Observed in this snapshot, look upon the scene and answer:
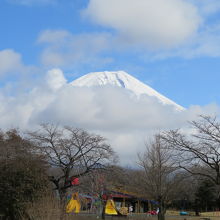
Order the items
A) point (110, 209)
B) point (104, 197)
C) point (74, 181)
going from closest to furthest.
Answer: point (74, 181) → point (104, 197) → point (110, 209)

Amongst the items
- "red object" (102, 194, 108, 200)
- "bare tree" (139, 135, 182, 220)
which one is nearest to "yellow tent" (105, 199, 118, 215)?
"red object" (102, 194, 108, 200)

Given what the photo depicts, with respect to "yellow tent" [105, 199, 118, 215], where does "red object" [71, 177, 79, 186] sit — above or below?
above

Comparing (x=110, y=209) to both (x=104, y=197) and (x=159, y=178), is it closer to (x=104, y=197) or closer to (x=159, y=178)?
(x=104, y=197)

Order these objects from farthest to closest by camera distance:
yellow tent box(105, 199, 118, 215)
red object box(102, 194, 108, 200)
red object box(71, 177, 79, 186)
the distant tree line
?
Result: 1. yellow tent box(105, 199, 118, 215)
2. red object box(102, 194, 108, 200)
3. red object box(71, 177, 79, 186)
4. the distant tree line

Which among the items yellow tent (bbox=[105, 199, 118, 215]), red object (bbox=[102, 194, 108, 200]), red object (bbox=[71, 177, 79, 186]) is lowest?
yellow tent (bbox=[105, 199, 118, 215])

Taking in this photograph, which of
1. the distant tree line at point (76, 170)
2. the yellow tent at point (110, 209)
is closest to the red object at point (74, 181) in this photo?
the distant tree line at point (76, 170)

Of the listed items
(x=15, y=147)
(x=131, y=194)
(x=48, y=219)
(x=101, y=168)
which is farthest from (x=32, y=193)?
(x=131, y=194)

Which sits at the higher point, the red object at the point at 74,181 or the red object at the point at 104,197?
the red object at the point at 74,181

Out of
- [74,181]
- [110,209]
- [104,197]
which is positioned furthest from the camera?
[110,209]

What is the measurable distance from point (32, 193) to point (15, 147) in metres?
9.58

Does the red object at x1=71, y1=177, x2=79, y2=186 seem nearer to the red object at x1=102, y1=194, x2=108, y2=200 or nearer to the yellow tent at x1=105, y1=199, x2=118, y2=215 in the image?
the red object at x1=102, y1=194, x2=108, y2=200

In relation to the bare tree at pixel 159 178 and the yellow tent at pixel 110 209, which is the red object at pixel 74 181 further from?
the yellow tent at pixel 110 209

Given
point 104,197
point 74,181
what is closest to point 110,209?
Answer: point 104,197

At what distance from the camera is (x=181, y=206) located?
6100 cm
